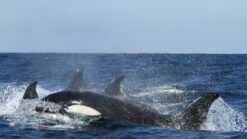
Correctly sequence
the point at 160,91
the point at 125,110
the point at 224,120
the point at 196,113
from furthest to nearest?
1. the point at 160,91
2. the point at 224,120
3. the point at 125,110
4. the point at 196,113

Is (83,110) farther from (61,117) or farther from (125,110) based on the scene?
(125,110)

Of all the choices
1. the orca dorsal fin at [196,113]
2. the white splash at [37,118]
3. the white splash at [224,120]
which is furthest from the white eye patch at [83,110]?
the white splash at [224,120]

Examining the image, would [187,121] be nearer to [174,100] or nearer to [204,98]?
[204,98]

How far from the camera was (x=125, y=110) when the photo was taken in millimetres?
15461

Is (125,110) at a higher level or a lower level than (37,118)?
higher

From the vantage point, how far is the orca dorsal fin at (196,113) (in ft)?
47.7

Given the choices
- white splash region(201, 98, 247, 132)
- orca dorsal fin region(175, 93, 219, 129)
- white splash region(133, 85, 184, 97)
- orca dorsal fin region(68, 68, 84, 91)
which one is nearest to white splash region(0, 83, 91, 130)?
orca dorsal fin region(175, 93, 219, 129)

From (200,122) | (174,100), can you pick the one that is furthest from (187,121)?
(174,100)

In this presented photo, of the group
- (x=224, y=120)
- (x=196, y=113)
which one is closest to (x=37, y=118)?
(x=196, y=113)

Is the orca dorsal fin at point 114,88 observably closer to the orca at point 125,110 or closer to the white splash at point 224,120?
the white splash at point 224,120

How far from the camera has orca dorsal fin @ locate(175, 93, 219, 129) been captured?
14.5 m

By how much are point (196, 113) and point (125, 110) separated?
6.44 ft

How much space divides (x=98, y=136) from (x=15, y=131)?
2129mm

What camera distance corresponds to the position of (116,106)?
15.6 meters
